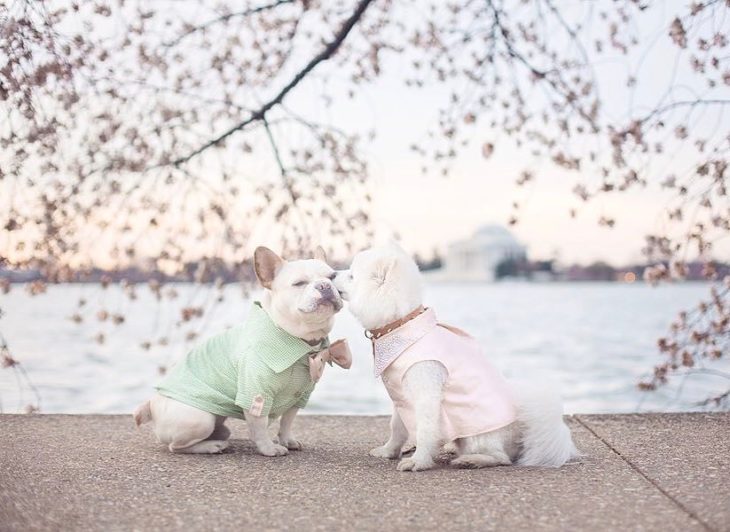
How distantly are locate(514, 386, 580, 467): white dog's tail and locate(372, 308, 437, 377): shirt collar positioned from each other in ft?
2.02

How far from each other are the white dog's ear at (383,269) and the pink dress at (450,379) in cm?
26

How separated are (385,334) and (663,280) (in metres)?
3.26

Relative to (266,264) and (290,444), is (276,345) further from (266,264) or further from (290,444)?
(290,444)

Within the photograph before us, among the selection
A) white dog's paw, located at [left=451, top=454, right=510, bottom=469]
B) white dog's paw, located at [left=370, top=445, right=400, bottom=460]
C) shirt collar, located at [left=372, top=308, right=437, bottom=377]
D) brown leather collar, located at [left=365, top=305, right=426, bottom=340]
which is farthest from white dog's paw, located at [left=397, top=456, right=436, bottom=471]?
brown leather collar, located at [left=365, top=305, right=426, bottom=340]

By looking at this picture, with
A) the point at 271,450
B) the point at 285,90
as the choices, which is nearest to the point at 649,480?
the point at 271,450

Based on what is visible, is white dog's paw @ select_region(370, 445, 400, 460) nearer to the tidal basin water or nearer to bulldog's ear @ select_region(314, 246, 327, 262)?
bulldog's ear @ select_region(314, 246, 327, 262)

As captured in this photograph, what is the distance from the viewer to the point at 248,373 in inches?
170

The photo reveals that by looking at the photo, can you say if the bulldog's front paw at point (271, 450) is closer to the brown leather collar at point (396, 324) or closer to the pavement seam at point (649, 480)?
the brown leather collar at point (396, 324)

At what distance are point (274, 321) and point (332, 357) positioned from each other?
0.38 metres

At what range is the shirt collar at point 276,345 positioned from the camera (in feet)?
14.2

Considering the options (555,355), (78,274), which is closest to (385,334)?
(78,274)

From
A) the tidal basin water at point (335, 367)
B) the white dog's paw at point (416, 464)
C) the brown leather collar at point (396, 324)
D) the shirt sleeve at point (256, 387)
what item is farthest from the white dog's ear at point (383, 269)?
the tidal basin water at point (335, 367)

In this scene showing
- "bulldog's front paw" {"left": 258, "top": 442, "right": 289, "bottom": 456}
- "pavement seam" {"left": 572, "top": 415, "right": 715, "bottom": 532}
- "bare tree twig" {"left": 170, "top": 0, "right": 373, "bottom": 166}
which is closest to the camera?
"pavement seam" {"left": 572, "top": 415, "right": 715, "bottom": 532}

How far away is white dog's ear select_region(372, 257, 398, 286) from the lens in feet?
13.6
